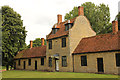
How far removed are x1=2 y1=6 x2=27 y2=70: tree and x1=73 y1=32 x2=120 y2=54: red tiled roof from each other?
17.7 metres

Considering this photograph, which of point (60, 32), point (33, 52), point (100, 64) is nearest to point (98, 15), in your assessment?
point (33, 52)

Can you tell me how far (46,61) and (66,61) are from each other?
596cm

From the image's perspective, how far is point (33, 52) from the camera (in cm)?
4112

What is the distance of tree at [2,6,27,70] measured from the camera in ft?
128

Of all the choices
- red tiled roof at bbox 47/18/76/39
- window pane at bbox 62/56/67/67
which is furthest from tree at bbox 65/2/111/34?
window pane at bbox 62/56/67/67

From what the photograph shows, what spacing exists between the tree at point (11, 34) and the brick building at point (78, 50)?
18.3ft

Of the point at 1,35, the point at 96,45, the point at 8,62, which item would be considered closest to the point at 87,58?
the point at 96,45

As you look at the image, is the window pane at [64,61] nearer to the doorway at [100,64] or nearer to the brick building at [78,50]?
the brick building at [78,50]

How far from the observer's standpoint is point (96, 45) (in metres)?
25.8

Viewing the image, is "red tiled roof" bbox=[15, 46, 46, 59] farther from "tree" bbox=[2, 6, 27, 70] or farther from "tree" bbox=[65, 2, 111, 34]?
"tree" bbox=[65, 2, 111, 34]

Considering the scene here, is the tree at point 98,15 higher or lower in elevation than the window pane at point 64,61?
higher

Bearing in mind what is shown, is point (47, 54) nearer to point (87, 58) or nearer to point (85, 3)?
point (87, 58)

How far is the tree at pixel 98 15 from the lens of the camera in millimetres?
49969

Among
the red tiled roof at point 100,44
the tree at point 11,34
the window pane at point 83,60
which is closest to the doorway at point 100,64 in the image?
the red tiled roof at point 100,44
